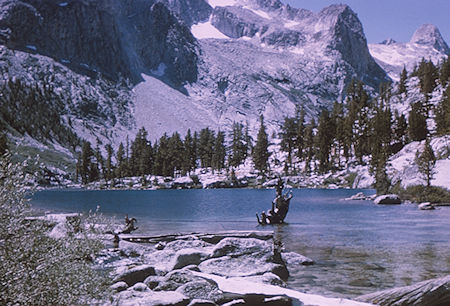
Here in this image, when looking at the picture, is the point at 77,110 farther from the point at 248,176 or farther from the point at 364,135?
the point at 364,135

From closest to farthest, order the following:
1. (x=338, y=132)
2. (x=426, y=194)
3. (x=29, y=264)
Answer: (x=29, y=264)
(x=426, y=194)
(x=338, y=132)

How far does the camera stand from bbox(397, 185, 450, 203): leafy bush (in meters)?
48.4

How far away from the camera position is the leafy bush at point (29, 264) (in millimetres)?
5039

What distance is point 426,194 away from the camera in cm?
5041

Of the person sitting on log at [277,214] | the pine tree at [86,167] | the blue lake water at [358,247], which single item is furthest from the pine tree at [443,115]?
the pine tree at [86,167]

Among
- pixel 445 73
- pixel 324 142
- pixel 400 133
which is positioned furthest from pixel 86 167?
pixel 445 73

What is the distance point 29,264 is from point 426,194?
5422 centimetres

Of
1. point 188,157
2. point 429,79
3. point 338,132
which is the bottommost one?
point 188,157

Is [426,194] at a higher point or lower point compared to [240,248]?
higher

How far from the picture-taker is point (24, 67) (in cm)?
19288

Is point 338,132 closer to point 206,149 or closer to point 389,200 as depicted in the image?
point 206,149

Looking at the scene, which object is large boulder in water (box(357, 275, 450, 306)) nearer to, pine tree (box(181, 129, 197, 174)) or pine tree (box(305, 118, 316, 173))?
pine tree (box(305, 118, 316, 173))

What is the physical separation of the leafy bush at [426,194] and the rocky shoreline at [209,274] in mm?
36590

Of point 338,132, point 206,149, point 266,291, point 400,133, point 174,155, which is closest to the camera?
point 266,291
